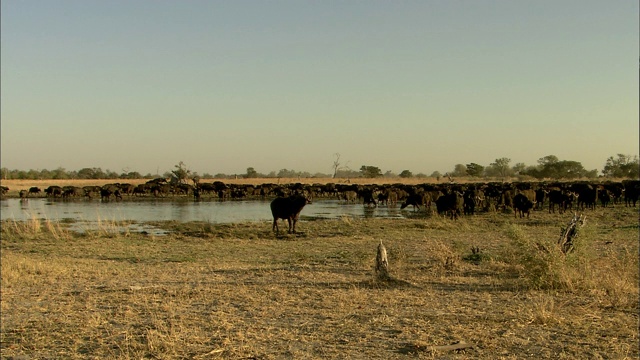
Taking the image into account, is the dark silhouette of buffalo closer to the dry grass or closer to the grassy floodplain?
the grassy floodplain

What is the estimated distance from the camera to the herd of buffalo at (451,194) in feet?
90.2

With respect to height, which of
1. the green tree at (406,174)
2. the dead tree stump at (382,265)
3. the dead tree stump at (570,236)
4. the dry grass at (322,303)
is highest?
the green tree at (406,174)

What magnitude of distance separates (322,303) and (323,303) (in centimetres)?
2

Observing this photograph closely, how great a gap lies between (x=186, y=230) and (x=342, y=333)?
54.1ft

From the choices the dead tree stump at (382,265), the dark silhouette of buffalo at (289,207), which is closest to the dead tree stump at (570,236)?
the dead tree stump at (382,265)

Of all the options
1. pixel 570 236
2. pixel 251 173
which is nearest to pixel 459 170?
pixel 251 173

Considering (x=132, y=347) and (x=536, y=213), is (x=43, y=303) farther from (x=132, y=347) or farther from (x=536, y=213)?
(x=536, y=213)

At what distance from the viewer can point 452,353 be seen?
6055 mm

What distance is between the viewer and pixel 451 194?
2581 cm

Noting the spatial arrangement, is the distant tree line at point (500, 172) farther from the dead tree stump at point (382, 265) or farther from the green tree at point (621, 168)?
the dead tree stump at point (382, 265)

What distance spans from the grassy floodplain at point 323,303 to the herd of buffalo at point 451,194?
29.9 feet

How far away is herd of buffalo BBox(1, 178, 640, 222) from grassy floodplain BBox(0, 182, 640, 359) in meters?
9.12

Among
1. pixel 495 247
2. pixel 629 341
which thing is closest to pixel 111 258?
pixel 495 247

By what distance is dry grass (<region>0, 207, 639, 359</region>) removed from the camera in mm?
6422
